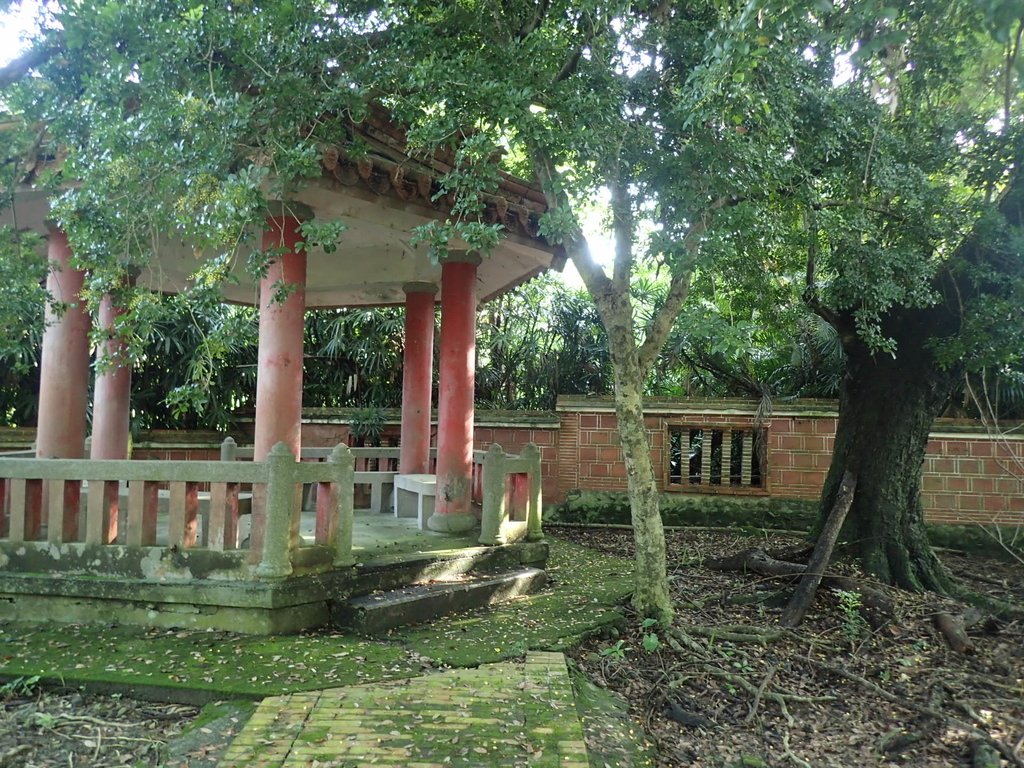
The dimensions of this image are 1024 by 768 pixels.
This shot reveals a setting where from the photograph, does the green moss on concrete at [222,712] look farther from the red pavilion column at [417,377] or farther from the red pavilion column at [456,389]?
the red pavilion column at [417,377]

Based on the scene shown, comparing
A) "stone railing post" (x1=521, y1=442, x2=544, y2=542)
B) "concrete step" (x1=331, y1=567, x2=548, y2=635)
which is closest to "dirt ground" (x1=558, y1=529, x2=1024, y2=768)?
"concrete step" (x1=331, y1=567, x2=548, y2=635)

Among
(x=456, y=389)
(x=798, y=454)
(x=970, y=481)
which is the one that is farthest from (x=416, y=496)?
(x=970, y=481)

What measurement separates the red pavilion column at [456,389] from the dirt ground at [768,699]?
7.27 ft

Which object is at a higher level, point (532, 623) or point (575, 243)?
point (575, 243)

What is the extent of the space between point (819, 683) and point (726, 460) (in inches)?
218

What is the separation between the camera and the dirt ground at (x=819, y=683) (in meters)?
4.09

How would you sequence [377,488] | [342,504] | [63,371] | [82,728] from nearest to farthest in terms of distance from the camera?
[82,728]
[342,504]
[63,371]
[377,488]

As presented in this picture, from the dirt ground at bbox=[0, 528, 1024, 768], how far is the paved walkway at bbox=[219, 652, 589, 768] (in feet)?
0.94

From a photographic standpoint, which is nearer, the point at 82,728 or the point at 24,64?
the point at 82,728

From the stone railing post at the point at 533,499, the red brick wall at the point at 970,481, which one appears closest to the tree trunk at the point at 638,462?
the stone railing post at the point at 533,499

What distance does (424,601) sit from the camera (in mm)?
5414

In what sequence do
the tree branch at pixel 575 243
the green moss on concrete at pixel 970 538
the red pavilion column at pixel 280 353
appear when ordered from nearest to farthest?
the tree branch at pixel 575 243 < the red pavilion column at pixel 280 353 < the green moss on concrete at pixel 970 538

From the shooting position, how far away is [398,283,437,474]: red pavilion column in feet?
28.2

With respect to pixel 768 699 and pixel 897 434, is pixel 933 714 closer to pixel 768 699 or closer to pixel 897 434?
pixel 768 699
